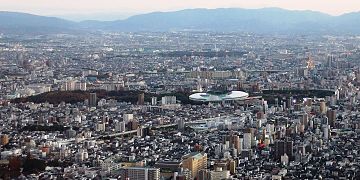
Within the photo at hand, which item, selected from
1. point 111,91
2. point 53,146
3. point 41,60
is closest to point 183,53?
point 41,60

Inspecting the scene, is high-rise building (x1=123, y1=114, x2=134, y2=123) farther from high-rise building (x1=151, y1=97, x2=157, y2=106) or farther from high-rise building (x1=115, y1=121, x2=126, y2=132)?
high-rise building (x1=151, y1=97, x2=157, y2=106)

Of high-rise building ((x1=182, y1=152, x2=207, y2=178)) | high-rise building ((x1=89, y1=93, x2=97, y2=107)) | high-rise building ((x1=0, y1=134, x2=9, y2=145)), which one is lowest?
high-rise building ((x1=89, y1=93, x2=97, y2=107))

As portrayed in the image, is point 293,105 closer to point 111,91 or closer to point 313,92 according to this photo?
point 313,92

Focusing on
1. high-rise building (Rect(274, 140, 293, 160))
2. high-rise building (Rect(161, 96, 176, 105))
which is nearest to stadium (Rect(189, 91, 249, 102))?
high-rise building (Rect(161, 96, 176, 105))

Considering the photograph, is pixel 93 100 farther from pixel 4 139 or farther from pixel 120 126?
pixel 4 139

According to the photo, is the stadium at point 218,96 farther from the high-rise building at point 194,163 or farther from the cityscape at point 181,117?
the high-rise building at point 194,163

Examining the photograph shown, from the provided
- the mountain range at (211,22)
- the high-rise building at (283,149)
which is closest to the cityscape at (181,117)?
the high-rise building at (283,149)
